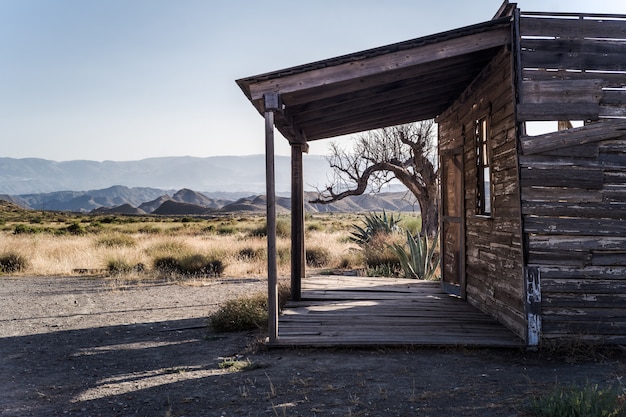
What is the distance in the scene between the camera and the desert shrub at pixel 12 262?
1498 cm

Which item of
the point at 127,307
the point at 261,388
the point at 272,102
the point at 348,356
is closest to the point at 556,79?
the point at 272,102

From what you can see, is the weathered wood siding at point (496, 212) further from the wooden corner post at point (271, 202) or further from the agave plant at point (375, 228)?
the agave plant at point (375, 228)

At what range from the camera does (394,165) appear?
58.4ft

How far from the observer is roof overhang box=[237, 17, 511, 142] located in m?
6.08

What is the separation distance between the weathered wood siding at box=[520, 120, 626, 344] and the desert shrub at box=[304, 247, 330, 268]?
9.94m

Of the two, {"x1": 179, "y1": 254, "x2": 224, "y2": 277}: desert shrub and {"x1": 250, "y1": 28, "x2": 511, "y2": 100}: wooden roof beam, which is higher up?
{"x1": 250, "y1": 28, "x2": 511, "y2": 100}: wooden roof beam

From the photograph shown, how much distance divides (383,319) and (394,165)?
11.0m

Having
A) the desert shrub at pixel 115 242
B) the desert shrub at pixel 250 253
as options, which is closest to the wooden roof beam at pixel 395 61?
the desert shrub at pixel 250 253

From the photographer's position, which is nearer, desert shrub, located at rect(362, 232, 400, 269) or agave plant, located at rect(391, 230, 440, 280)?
agave plant, located at rect(391, 230, 440, 280)

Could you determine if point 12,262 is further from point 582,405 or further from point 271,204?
point 582,405

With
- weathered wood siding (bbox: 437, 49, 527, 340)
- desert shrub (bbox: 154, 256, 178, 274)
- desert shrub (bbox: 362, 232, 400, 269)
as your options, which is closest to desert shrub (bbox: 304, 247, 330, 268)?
desert shrub (bbox: 362, 232, 400, 269)

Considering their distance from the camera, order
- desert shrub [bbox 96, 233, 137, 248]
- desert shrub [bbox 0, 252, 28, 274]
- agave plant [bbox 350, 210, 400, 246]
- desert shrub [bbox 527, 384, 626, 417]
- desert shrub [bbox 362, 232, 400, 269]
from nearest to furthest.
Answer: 1. desert shrub [bbox 527, 384, 626, 417]
2. desert shrub [bbox 362, 232, 400, 269]
3. desert shrub [bbox 0, 252, 28, 274]
4. agave plant [bbox 350, 210, 400, 246]
5. desert shrub [bbox 96, 233, 137, 248]

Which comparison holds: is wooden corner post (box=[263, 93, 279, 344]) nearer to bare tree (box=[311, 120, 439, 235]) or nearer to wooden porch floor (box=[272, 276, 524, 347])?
wooden porch floor (box=[272, 276, 524, 347])

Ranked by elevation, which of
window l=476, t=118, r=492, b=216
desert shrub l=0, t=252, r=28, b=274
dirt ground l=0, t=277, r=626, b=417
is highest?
window l=476, t=118, r=492, b=216
